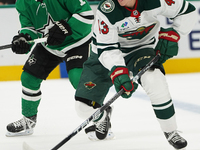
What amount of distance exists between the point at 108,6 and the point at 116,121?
3.97 feet

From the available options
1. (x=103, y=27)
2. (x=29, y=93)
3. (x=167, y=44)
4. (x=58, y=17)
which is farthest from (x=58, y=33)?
(x=167, y=44)

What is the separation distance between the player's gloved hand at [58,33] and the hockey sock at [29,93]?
294 mm

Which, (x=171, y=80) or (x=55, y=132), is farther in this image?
(x=171, y=80)

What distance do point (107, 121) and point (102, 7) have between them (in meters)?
0.82

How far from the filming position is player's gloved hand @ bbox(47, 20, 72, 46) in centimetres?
258

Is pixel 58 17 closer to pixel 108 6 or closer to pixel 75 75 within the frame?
pixel 75 75

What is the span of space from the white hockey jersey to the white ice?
595 millimetres

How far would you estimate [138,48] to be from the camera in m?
2.25

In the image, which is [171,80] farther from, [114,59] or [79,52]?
[114,59]

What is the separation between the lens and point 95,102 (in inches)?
92.7

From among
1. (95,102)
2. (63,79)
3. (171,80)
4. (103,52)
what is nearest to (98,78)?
(95,102)

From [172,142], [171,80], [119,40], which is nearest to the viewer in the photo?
[172,142]

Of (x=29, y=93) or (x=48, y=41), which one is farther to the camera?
(x=29, y=93)

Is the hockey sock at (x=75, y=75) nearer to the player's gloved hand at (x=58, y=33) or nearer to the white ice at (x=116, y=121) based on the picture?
the player's gloved hand at (x=58, y=33)
